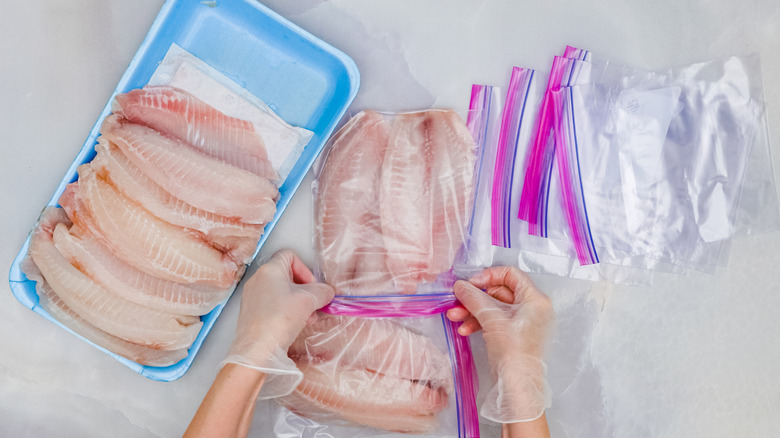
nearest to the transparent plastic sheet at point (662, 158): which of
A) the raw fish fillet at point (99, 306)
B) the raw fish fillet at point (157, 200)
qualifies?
the raw fish fillet at point (157, 200)

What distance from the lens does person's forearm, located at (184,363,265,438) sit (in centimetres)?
76

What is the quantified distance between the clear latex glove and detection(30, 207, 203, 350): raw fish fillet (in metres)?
0.16

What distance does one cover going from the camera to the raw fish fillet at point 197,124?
899mm

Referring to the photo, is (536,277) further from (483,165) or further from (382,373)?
(382,373)

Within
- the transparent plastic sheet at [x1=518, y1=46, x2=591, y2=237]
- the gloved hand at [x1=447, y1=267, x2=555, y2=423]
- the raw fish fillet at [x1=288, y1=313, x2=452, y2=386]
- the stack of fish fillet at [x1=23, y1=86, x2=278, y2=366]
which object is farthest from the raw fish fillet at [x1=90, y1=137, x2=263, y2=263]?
the transparent plastic sheet at [x1=518, y1=46, x2=591, y2=237]

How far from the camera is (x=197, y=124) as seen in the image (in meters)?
0.92

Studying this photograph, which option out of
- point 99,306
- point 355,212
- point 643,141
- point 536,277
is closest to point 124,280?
point 99,306

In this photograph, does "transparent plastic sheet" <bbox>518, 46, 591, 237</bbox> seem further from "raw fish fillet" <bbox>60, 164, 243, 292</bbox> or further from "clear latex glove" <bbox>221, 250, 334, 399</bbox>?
"raw fish fillet" <bbox>60, 164, 243, 292</bbox>

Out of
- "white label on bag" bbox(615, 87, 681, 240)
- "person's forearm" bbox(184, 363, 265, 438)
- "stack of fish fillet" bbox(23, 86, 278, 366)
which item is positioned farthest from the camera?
"white label on bag" bbox(615, 87, 681, 240)

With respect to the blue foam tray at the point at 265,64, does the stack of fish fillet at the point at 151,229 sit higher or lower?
lower

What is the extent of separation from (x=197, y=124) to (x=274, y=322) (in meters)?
0.42

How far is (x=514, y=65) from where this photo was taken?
3.42ft

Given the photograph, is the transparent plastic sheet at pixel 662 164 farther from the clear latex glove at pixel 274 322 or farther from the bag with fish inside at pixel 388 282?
the clear latex glove at pixel 274 322

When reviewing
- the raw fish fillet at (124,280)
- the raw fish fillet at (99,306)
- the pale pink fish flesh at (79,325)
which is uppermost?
the raw fish fillet at (124,280)
